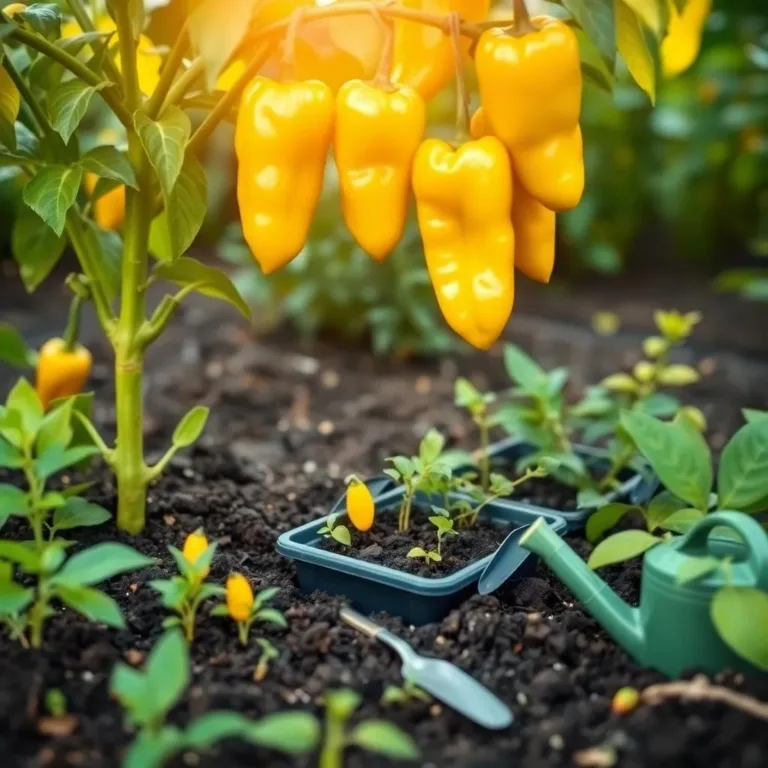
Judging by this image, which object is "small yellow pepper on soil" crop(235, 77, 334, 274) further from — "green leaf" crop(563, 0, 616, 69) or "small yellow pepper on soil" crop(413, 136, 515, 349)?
"green leaf" crop(563, 0, 616, 69)

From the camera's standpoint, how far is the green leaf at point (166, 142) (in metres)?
1.26

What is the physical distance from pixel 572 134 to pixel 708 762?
725 mm

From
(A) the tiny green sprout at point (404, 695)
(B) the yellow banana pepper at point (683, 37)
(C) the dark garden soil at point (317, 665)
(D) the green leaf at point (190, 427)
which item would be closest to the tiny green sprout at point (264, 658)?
(C) the dark garden soil at point (317, 665)

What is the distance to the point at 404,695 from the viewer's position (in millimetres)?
1138

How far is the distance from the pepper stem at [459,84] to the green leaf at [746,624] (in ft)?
2.08

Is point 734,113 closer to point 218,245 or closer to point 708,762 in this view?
point 218,245

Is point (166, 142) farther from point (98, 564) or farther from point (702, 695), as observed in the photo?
point (702, 695)

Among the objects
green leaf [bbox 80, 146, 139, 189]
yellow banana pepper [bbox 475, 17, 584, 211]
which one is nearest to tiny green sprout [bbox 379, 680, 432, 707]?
yellow banana pepper [bbox 475, 17, 584, 211]

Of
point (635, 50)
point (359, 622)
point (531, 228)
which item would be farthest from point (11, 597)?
point (635, 50)

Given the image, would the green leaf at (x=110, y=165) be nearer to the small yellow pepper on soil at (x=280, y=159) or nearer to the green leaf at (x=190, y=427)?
the small yellow pepper on soil at (x=280, y=159)

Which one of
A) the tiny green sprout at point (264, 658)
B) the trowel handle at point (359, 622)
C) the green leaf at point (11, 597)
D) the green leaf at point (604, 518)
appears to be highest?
the green leaf at point (11, 597)

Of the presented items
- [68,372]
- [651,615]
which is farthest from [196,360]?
[651,615]

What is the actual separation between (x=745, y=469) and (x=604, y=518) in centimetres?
30

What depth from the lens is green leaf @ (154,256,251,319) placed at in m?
1.51
